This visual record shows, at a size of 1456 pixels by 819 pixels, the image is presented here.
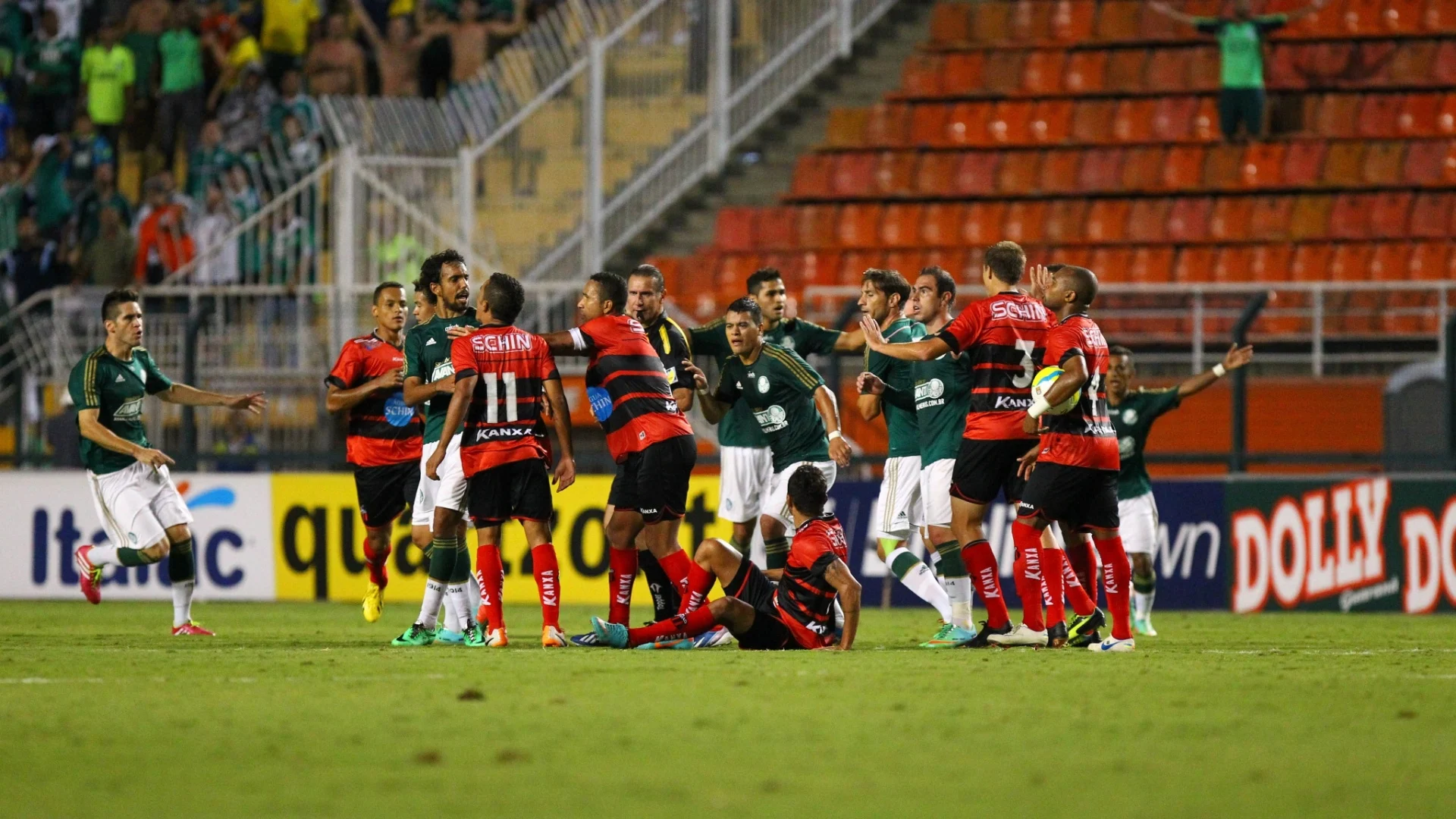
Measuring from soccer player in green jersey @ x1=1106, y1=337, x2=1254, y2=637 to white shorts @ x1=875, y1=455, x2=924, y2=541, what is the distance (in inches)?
66.6

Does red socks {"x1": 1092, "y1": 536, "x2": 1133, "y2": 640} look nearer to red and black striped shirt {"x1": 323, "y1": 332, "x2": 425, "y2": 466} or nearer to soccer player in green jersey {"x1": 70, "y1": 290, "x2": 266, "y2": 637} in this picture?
red and black striped shirt {"x1": 323, "y1": 332, "x2": 425, "y2": 466}

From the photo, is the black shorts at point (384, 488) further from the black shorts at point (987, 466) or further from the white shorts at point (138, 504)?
the black shorts at point (987, 466)

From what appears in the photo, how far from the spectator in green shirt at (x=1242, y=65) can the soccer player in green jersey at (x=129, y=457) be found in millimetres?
11994

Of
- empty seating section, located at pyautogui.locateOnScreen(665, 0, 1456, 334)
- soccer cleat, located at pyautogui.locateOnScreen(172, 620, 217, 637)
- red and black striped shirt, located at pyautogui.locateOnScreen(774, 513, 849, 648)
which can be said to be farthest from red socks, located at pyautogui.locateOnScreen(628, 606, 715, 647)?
empty seating section, located at pyautogui.locateOnScreen(665, 0, 1456, 334)

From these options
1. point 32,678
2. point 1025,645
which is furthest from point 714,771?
point 1025,645

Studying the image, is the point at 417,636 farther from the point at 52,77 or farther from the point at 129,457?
the point at 52,77

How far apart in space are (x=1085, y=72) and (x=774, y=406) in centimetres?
1170

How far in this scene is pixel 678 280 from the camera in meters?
21.6

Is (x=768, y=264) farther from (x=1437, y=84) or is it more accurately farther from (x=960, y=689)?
(x=960, y=689)

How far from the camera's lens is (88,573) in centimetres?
1273

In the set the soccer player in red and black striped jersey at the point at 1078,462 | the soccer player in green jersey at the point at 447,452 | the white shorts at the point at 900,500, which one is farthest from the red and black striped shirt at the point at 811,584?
the soccer player in green jersey at the point at 447,452

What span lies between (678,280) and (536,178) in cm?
196

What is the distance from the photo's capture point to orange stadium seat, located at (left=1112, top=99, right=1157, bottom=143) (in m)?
21.8

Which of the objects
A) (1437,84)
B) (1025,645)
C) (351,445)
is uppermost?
(1437,84)
